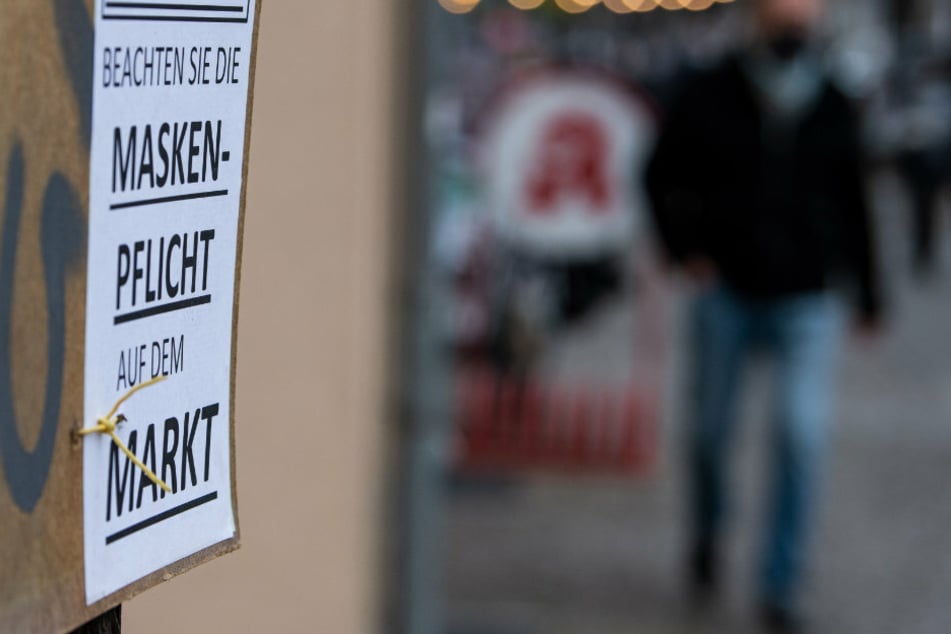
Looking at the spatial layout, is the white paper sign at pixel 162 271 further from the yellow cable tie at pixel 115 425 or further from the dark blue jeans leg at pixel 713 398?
the dark blue jeans leg at pixel 713 398

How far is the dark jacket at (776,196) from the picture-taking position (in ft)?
17.8

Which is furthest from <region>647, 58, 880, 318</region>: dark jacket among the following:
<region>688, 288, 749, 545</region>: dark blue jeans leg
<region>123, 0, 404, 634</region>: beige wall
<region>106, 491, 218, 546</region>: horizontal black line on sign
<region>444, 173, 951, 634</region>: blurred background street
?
<region>106, 491, 218, 546</region>: horizontal black line on sign

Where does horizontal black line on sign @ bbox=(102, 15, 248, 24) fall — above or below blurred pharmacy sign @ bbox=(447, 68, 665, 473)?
above

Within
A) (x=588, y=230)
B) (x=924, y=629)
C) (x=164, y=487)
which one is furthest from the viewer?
(x=588, y=230)

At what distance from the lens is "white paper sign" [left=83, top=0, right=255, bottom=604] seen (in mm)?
1254

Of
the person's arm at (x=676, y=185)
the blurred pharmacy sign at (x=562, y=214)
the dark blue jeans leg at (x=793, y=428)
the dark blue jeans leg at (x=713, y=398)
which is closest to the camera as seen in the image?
the dark blue jeans leg at (x=793, y=428)

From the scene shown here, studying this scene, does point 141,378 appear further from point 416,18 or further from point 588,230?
point 588,230

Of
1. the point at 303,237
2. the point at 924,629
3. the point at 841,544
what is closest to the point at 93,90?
the point at 303,237

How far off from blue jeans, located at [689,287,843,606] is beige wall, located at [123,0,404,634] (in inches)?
58.5

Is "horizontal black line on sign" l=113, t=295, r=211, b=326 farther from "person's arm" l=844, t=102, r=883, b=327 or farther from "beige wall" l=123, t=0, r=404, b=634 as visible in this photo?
"person's arm" l=844, t=102, r=883, b=327

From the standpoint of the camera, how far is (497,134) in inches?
311

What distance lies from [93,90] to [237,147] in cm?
18

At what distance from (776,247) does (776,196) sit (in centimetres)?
20

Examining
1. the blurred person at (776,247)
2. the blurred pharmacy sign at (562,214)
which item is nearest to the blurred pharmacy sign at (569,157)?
A: the blurred pharmacy sign at (562,214)
